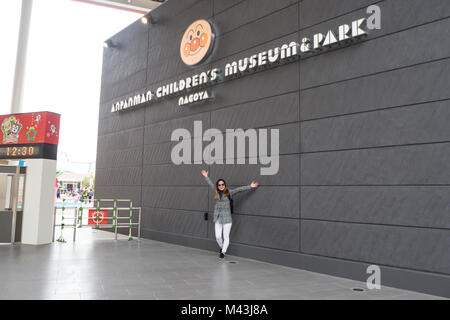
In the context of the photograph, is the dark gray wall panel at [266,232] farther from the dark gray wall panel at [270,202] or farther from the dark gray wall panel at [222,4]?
the dark gray wall panel at [222,4]

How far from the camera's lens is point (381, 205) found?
16.1ft

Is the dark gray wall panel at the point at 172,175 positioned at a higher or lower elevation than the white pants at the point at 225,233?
higher

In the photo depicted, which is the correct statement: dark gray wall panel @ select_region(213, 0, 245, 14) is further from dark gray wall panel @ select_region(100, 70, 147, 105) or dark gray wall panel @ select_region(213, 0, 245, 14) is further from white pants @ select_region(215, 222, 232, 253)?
white pants @ select_region(215, 222, 232, 253)

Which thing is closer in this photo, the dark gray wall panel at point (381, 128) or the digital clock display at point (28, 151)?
the dark gray wall panel at point (381, 128)

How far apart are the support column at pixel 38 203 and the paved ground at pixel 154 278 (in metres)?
0.91

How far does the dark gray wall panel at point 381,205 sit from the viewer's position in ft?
14.4

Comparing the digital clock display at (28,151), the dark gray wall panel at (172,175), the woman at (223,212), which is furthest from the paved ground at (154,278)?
the digital clock display at (28,151)

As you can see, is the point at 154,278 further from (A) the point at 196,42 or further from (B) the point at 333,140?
(A) the point at 196,42

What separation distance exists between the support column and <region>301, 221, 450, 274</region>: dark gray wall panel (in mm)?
6162

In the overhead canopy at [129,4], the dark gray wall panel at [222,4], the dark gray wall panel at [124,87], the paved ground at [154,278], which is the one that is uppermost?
the overhead canopy at [129,4]

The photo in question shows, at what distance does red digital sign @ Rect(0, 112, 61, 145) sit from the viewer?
863 cm

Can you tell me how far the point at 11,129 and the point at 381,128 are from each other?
887cm

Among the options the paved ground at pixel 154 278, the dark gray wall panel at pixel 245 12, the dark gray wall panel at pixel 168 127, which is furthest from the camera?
the dark gray wall panel at pixel 168 127

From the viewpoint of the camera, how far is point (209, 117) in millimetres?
8180
